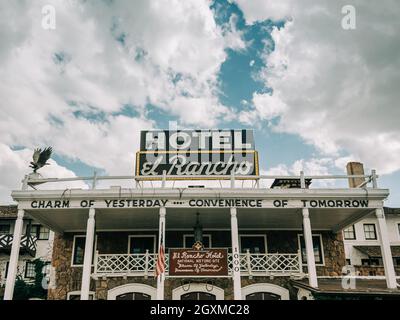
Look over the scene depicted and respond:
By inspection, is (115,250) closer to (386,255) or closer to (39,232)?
(386,255)

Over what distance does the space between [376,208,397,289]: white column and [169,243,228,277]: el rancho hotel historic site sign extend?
609 centimetres

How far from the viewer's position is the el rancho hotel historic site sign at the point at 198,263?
44.9 ft

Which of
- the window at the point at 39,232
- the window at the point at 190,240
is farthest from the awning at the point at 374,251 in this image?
the window at the point at 39,232

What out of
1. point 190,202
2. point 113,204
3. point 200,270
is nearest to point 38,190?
point 113,204

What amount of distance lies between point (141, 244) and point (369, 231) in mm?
19651

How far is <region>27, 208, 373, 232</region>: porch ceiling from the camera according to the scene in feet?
49.0

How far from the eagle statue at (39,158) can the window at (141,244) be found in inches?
233

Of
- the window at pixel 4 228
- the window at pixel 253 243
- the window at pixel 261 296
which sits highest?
the window at pixel 4 228

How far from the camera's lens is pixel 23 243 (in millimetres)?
25516

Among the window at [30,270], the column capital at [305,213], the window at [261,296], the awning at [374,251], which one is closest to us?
the column capital at [305,213]

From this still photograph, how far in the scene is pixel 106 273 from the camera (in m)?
15.8

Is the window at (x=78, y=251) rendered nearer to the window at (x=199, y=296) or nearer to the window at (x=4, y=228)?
the window at (x=199, y=296)

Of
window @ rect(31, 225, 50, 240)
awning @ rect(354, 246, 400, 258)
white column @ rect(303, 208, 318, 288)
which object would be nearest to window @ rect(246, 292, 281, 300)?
white column @ rect(303, 208, 318, 288)

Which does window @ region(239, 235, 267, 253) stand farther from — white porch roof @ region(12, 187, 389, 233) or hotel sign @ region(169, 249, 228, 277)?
hotel sign @ region(169, 249, 228, 277)
